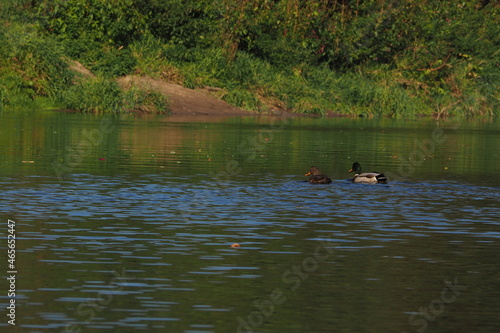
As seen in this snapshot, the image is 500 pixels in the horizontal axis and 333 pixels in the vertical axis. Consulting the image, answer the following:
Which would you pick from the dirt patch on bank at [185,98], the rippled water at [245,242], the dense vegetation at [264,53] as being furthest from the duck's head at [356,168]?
the dirt patch on bank at [185,98]

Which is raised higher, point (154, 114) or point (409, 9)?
point (409, 9)

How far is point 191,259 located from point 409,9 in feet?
172

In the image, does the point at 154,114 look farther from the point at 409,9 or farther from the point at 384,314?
the point at 384,314

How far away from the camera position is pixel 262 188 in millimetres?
20484

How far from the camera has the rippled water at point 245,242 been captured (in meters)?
9.82

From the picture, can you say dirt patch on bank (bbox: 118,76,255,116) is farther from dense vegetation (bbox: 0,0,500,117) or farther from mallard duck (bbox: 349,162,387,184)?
mallard duck (bbox: 349,162,387,184)

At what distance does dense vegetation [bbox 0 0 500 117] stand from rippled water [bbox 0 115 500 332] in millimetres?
22222

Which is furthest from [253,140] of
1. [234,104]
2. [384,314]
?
[384,314]

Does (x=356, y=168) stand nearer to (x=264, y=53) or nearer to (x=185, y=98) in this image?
(x=185, y=98)

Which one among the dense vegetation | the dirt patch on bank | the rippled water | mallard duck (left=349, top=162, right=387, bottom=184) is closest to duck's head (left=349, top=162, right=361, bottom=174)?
the rippled water

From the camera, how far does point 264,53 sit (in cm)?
6062

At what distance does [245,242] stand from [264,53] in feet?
155

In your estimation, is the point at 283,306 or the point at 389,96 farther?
the point at 389,96

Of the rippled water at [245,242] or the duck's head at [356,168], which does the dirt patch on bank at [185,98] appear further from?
the duck's head at [356,168]
